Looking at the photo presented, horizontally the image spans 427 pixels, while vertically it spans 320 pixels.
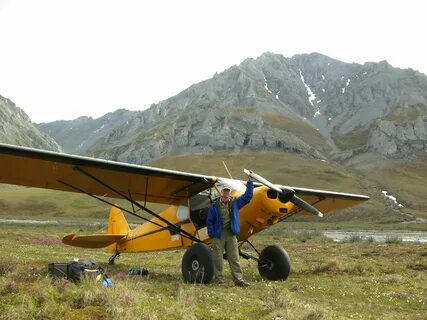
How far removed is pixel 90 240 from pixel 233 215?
19.9ft

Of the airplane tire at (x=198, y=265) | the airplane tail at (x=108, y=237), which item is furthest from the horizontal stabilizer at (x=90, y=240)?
the airplane tire at (x=198, y=265)

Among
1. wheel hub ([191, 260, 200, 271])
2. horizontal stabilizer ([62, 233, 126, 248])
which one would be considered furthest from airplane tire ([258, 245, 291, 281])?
horizontal stabilizer ([62, 233, 126, 248])

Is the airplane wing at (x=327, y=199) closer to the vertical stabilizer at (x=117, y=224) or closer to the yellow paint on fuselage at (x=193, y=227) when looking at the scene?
the yellow paint on fuselage at (x=193, y=227)

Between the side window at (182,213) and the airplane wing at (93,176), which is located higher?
the airplane wing at (93,176)

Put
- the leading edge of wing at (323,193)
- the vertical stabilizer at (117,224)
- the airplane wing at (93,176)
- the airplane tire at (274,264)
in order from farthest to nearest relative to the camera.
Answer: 1. the vertical stabilizer at (117,224)
2. the leading edge of wing at (323,193)
3. the airplane tire at (274,264)
4. the airplane wing at (93,176)

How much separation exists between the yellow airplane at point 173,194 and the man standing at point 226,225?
0.79 ft

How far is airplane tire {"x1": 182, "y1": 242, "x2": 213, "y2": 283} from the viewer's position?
33.7 feet

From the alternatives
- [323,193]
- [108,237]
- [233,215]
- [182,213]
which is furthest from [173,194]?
[323,193]

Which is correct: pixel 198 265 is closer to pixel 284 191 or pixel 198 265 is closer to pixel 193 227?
pixel 193 227

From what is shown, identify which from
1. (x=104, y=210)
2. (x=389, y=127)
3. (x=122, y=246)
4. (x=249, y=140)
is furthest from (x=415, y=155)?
(x=122, y=246)

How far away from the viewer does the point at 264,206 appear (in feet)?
35.2

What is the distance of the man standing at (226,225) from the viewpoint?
10.5 m

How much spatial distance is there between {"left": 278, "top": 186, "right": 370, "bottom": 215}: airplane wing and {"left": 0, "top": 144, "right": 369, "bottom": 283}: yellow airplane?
54 cm

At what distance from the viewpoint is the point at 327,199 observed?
16297 millimetres
